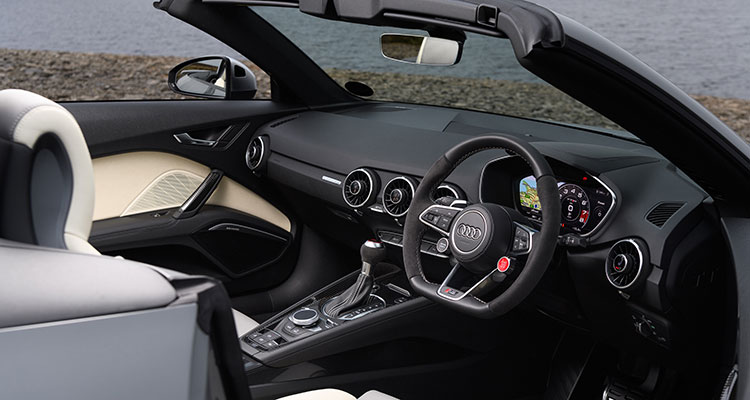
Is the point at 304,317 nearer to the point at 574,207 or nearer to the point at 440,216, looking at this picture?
the point at 440,216

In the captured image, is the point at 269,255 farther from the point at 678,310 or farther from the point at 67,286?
the point at 67,286

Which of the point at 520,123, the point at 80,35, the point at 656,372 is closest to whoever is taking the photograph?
the point at 656,372

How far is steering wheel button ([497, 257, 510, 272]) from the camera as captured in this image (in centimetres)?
193

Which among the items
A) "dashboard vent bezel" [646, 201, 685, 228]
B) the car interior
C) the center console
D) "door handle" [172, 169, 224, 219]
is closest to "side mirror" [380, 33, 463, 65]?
Answer: the car interior

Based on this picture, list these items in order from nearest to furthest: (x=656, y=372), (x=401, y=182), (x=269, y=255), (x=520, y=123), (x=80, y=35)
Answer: (x=656, y=372) < (x=401, y=182) < (x=520, y=123) < (x=269, y=255) < (x=80, y=35)

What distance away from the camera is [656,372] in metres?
2.42

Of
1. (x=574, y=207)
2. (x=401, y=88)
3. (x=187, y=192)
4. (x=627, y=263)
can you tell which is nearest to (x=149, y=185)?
(x=187, y=192)

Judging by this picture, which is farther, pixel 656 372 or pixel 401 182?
pixel 401 182

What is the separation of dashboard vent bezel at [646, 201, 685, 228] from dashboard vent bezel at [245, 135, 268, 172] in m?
1.65

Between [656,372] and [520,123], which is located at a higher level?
[520,123]

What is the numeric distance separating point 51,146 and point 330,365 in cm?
179

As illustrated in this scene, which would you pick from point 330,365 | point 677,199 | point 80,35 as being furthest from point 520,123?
point 80,35

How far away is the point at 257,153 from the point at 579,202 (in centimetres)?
147

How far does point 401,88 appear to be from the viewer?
13.8m
